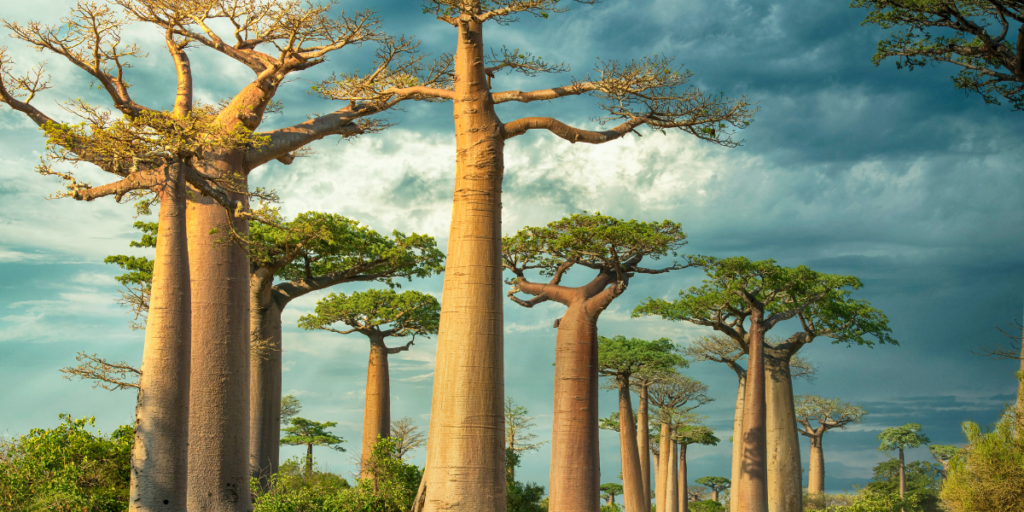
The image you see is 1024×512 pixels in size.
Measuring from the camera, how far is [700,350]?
20.3 metres

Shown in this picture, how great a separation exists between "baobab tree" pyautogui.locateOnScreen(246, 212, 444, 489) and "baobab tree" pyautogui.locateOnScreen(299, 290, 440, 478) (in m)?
2.67

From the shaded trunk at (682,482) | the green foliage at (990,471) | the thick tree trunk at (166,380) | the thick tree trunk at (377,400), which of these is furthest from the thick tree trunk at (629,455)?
the thick tree trunk at (166,380)

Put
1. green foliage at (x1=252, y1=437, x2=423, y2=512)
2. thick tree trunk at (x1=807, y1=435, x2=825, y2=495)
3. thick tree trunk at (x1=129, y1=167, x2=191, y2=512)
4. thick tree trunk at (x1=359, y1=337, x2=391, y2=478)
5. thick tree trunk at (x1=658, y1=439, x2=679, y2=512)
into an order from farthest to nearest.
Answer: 1. thick tree trunk at (x1=807, y1=435, x2=825, y2=495)
2. thick tree trunk at (x1=658, y1=439, x2=679, y2=512)
3. thick tree trunk at (x1=359, y1=337, x2=391, y2=478)
4. green foliage at (x1=252, y1=437, x2=423, y2=512)
5. thick tree trunk at (x1=129, y1=167, x2=191, y2=512)

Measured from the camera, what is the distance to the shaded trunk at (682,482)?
24.8 metres

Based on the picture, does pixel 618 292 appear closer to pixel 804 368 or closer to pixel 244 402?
pixel 244 402

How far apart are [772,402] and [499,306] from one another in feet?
39.5

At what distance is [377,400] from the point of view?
60.8ft

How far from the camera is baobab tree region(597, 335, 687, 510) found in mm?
18609

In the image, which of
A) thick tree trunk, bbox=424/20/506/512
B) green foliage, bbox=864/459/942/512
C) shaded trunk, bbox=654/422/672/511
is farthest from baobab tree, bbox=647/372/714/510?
thick tree trunk, bbox=424/20/506/512

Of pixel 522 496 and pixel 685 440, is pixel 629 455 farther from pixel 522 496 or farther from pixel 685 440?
pixel 685 440

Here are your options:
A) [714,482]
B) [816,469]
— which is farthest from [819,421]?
[714,482]

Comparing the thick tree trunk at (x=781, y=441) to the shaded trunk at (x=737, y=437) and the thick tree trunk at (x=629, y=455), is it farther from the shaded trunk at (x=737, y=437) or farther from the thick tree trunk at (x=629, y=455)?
the thick tree trunk at (x=629, y=455)

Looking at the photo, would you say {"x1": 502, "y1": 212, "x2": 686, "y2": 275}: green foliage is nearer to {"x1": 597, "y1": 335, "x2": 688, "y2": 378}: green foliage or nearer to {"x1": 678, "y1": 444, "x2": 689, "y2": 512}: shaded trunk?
{"x1": 597, "y1": 335, "x2": 688, "y2": 378}: green foliage

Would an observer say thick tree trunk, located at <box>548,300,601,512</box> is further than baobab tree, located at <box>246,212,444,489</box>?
Answer: No
